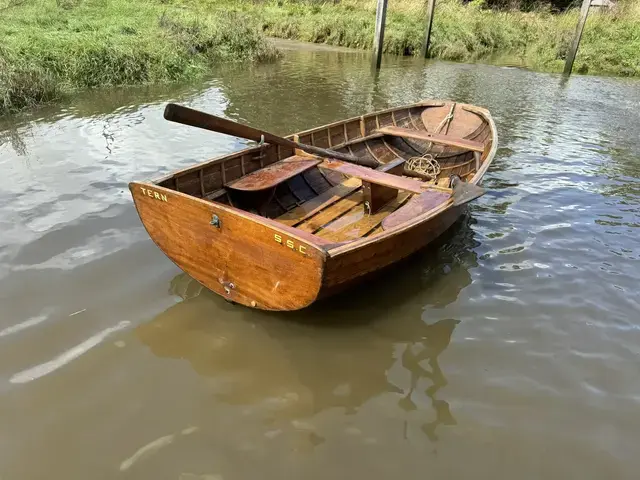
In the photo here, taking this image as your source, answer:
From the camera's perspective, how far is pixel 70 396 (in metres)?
3.38

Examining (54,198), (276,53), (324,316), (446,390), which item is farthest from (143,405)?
(276,53)

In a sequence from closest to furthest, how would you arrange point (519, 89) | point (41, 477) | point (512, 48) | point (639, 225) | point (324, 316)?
1. point (41, 477)
2. point (324, 316)
3. point (639, 225)
4. point (519, 89)
5. point (512, 48)

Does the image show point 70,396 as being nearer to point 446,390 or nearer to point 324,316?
point 324,316

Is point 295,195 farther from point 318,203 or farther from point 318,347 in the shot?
point 318,347

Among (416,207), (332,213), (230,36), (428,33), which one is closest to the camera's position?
(416,207)

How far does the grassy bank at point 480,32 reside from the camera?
17.2 m

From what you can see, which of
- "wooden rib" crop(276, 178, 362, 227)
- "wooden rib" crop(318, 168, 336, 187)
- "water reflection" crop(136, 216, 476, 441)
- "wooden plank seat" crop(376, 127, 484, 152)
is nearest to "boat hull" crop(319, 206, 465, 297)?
"water reflection" crop(136, 216, 476, 441)

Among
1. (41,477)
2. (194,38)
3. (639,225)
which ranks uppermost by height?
(194,38)

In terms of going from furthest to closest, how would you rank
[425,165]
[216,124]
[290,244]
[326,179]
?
[425,165]
[326,179]
[216,124]
[290,244]

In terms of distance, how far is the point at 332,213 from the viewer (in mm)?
5289

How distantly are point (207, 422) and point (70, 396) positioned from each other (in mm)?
1039

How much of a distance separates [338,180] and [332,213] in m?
0.84


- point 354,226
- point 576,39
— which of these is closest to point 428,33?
point 576,39

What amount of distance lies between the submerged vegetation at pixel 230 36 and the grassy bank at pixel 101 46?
0.09ft
